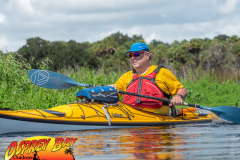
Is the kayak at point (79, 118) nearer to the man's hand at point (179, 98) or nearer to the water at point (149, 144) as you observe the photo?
the water at point (149, 144)

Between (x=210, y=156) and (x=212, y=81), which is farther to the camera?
(x=212, y=81)

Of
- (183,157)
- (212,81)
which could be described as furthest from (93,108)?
(212,81)

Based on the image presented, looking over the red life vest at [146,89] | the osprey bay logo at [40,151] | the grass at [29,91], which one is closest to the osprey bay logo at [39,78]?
the grass at [29,91]

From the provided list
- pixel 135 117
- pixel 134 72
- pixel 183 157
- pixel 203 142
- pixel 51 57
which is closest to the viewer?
pixel 183 157

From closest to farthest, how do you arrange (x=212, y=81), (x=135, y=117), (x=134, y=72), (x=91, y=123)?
(x=91, y=123), (x=135, y=117), (x=134, y=72), (x=212, y=81)

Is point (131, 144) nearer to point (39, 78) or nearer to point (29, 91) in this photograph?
point (39, 78)

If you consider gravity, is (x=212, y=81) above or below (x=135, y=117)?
above

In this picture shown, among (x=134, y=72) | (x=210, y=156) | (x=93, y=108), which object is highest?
(x=134, y=72)

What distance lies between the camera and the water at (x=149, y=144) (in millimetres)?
3311

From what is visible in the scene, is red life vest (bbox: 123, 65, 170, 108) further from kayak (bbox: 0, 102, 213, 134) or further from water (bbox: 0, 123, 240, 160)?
water (bbox: 0, 123, 240, 160)

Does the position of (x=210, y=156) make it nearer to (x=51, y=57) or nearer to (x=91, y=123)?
(x=91, y=123)

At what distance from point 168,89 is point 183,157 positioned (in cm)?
309

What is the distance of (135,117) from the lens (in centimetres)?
591

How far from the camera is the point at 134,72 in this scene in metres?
6.40
